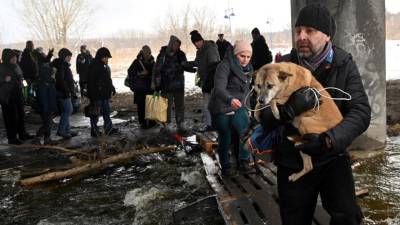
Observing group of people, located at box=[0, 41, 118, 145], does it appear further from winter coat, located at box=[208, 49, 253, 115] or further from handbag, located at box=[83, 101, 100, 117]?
winter coat, located at box=[208, 49, 253, 115]

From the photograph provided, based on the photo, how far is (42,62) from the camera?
921cm

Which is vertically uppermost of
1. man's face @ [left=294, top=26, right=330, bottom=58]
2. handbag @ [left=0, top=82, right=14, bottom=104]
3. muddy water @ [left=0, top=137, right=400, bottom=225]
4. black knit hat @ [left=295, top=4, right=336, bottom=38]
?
black knit hat @ [left=295, top=4, right=336, bottom=38]

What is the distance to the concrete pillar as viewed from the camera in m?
6.73

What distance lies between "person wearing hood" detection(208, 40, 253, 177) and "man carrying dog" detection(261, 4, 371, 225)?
250 cm

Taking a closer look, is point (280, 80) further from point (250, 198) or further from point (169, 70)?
point (169, 70)

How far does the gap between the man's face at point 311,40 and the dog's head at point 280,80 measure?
116mm

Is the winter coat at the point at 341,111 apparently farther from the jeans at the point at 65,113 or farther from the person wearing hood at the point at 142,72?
the person wearing hood at the point at 142,72

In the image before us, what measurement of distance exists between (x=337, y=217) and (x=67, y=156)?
646 cm

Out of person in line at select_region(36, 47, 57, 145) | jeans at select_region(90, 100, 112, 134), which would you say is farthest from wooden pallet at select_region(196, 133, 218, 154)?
person in line at select_region(36, 47, 57, 145)

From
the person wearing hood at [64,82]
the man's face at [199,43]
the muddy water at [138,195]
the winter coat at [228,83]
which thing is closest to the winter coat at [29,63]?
the person wearing hood at [64,82]

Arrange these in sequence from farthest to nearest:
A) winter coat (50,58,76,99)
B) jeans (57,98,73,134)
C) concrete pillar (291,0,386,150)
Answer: jeans (57,98,73,134)
winter coat (50,58,76,99)
concrete pillar (291,0,386,150)

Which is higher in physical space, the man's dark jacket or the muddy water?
the man's dark jacket

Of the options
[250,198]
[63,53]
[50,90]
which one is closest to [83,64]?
[63,53]

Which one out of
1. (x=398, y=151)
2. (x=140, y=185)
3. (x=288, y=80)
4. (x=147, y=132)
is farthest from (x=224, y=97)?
(x=147, y=132)
